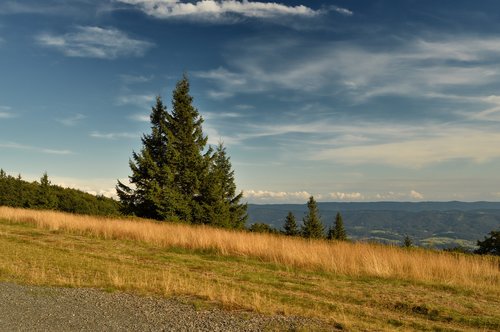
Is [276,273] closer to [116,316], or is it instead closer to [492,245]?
[116,316]

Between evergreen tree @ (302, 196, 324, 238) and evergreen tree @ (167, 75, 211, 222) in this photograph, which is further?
evergreen tree @ (302, 196, 324, 238)

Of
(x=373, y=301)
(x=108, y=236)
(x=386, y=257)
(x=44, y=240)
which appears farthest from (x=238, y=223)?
(x=373, y=301)

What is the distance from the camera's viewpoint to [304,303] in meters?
9.06

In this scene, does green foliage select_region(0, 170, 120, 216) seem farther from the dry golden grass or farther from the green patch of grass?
the green patch of grass

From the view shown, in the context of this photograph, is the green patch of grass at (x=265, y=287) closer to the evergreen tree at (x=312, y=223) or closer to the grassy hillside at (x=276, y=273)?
the grassy hillside at (x=276, y=273)

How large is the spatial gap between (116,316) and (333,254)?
413 inches

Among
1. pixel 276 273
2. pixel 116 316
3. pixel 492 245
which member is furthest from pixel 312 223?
pixel 116 316

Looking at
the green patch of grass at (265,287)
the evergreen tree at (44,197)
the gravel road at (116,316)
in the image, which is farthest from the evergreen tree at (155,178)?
the evergreen tree at (44,197)

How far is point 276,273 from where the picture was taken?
13.6 meters

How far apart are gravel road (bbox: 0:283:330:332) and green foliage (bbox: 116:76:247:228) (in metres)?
24.4

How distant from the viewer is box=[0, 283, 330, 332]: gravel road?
650 cm

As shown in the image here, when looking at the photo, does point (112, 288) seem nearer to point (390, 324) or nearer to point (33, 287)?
point (33, 287)

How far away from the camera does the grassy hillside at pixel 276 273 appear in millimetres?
8648

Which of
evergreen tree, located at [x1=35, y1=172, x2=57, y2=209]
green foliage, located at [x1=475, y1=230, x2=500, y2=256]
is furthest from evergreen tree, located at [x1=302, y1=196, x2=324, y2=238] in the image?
evergreen tree, located at [x1=35, y1=172, x2=57, y2=209]
